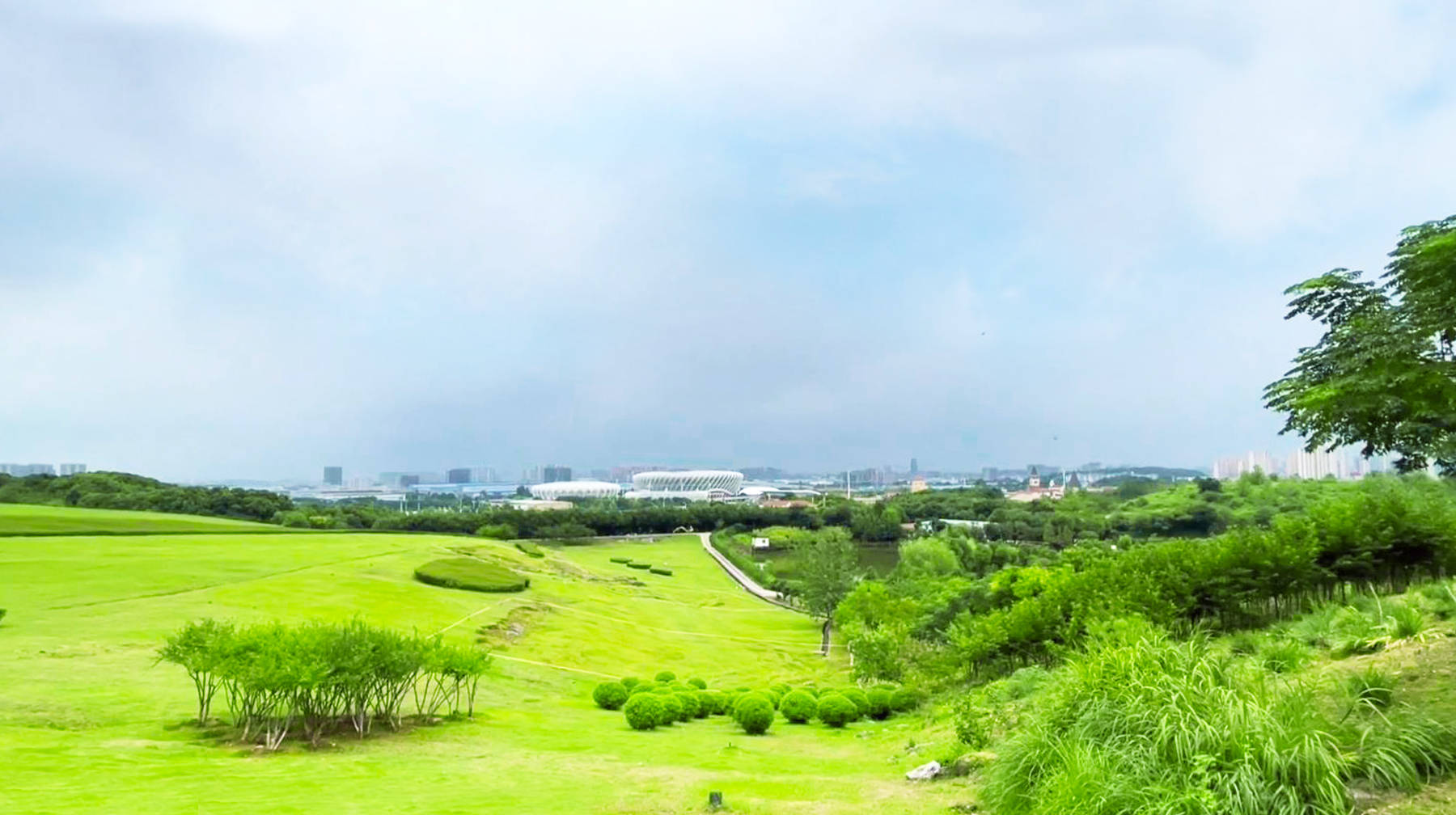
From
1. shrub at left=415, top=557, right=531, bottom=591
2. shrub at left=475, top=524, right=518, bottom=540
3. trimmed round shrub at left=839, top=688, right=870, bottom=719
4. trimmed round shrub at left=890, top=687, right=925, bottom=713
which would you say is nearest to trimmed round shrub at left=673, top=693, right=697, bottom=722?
trimmed round shrub at left=839, top=688, right=870, bottom=719

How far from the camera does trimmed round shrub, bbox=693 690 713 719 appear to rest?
24.9 metres

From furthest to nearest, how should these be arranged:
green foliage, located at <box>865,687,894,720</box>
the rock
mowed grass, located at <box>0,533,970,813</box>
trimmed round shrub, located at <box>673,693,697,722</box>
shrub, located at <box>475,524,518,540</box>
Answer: shrub, located at <box>475,524,518,540</box>, green foliage, located at <box>865,687,894,720</box>, trimmed round shrub, located at <box>673,693,697,722</box>, mowed grass, located at <box>0,533,970,813</box>, the rock

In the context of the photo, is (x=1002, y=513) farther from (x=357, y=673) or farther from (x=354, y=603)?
(x=357, y=673)

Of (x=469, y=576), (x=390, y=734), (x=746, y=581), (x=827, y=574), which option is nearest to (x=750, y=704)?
(x=390, y=734)

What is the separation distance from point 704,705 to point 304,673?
37.7 feet

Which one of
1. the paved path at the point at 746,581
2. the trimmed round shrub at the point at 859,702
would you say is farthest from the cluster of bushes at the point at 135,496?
the trimmed round shrub at the point at 859,702

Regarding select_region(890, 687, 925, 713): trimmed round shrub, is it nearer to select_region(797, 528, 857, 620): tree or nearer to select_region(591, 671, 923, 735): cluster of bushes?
select_region(591, 671, 923, 735): cluster of bushes

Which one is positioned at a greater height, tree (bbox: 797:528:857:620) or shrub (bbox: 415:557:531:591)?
shrub (bbox: 415:557:531:591)

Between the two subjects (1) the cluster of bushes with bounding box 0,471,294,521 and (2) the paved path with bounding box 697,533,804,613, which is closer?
(2) the paved path with bounding box 697,533,804,613

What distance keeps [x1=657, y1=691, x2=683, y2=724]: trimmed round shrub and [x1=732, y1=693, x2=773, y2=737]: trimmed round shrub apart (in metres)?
1.74

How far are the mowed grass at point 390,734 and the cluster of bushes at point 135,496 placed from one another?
32.1 meters

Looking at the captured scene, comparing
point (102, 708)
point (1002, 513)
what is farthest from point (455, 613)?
point (1002, 513)

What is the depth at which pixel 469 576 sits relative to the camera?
47.2 m

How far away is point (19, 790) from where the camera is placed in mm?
12859
